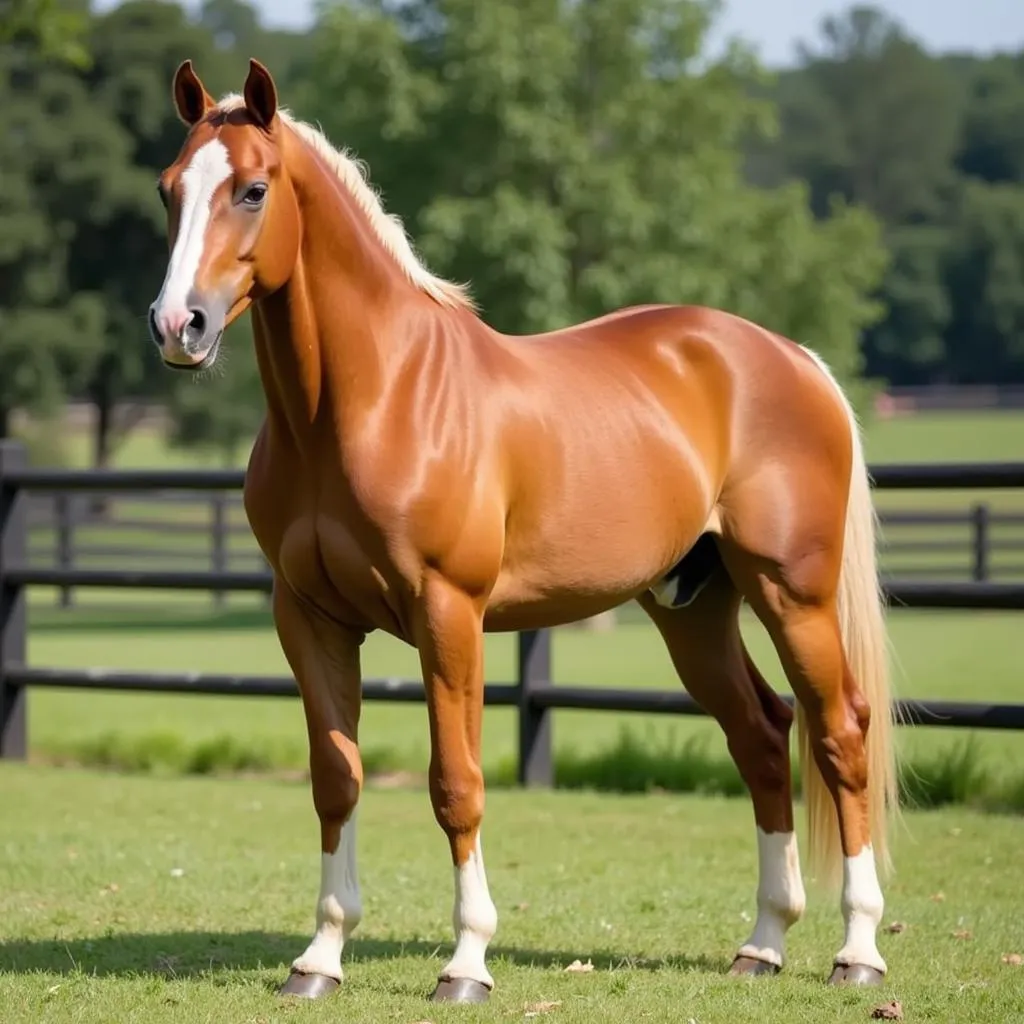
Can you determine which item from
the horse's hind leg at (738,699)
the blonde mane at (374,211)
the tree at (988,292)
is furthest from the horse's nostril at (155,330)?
the tree at (988,292)

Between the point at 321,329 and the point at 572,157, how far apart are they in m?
19.8

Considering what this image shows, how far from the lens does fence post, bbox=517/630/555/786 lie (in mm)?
7871

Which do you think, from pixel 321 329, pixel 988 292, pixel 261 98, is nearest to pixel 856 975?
pixel 321 329

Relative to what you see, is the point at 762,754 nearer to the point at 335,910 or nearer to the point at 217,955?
the point at 335,910

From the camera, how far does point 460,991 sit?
4.06 metres

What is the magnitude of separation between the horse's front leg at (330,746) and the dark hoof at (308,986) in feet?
0.04

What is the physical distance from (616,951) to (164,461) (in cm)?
5127

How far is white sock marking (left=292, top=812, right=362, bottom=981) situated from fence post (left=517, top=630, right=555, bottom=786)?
3551mm

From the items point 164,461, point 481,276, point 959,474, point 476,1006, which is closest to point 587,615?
point 476,1006

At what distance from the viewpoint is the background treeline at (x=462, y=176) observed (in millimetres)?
22766

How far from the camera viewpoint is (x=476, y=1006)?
4.00 m

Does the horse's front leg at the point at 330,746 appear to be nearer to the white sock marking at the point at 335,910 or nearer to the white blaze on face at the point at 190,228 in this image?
the white sock marking at the point at 335,910

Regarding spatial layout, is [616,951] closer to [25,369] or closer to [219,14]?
[25,369]

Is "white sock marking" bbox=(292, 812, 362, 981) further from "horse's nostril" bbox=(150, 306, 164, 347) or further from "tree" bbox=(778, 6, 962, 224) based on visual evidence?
"tree" bbox=(778, 6, 962, 224)
